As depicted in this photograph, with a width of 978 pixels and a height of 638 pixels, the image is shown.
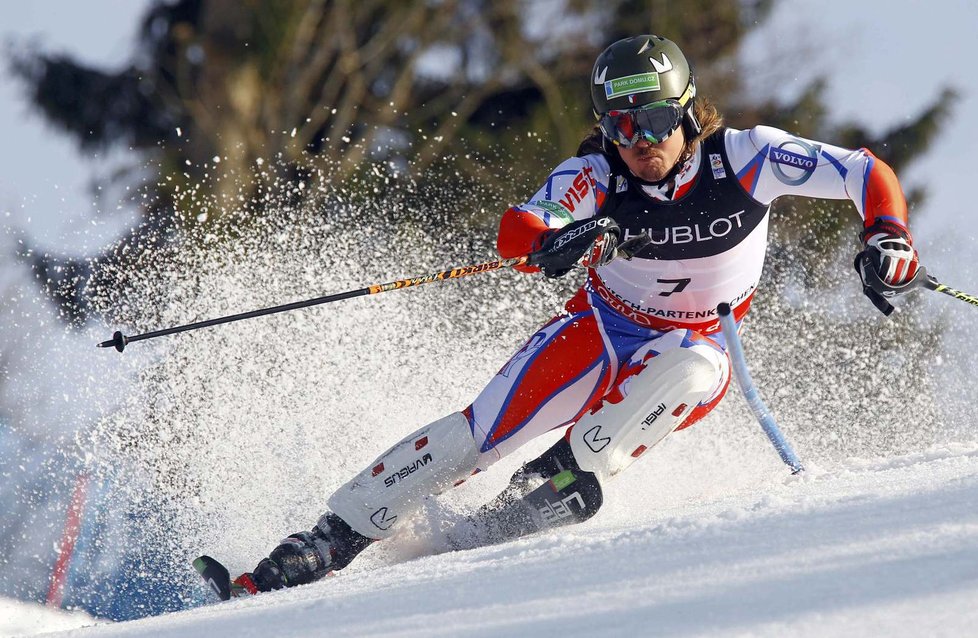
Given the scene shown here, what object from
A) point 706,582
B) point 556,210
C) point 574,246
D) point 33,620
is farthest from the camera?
point 33,620

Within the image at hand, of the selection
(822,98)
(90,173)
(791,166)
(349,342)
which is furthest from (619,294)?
(822,98)

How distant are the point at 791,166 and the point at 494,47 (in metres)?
13.7

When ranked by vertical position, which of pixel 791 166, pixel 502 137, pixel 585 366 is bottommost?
pixel 502 137

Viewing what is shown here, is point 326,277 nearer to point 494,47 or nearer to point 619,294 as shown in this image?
point 619,294

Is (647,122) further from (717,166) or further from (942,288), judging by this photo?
(942,288)

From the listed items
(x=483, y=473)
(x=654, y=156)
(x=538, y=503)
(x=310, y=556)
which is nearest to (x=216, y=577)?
(x=310, y=556)

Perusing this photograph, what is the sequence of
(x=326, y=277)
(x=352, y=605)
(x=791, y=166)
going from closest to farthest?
1. (x=352, y=605)
2. (x=791, y=166)
3. (x=326, y=277)

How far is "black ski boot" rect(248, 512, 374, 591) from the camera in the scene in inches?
138

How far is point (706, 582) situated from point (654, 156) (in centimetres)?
192

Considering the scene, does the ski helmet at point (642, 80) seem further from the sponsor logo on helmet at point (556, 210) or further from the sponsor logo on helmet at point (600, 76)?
the sponsor logo on helmet at point (556, 210)

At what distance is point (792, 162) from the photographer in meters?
3.63

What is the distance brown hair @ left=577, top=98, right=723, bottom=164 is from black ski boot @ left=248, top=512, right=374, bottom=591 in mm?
1471

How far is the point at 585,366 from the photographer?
3.73 m

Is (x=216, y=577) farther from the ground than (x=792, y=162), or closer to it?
closer to it
